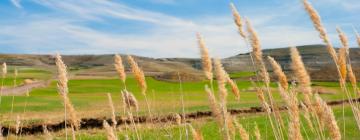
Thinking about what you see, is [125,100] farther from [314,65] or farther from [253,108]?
[314,65]

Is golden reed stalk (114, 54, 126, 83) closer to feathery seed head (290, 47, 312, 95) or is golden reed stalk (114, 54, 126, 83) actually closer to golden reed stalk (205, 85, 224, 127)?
golden reed stalk (205, 85, 224, 127)

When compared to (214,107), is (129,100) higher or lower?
higher

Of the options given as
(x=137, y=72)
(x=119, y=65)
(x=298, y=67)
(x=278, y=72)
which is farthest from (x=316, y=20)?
(x=119, y=65)

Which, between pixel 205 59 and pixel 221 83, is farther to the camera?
pixel 205 59

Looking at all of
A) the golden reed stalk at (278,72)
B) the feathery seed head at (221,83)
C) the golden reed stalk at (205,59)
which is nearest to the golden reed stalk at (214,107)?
the feathery seed head at (221,83)

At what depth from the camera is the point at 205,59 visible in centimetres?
344

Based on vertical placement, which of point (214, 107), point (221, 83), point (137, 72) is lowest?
point (214, 107)

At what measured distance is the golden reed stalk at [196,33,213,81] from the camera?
135 inches

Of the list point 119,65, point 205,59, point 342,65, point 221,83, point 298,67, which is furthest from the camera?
point 342,65

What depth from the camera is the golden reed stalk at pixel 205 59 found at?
343 cm

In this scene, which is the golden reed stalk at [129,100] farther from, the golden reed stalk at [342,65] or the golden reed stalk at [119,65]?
the golden reed stalk at [342,65]

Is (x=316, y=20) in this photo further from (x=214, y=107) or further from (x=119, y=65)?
(x=119, y=65)

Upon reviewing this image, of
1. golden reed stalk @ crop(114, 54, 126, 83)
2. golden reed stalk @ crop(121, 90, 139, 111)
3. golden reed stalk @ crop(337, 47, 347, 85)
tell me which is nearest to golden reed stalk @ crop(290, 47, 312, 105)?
golden reed stalk @ crop(337, 47, 347, 85)

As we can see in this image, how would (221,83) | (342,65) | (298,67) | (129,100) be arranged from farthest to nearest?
1. (129,100)
2. (342,65)
3. (298,67)
4. (221,83)
